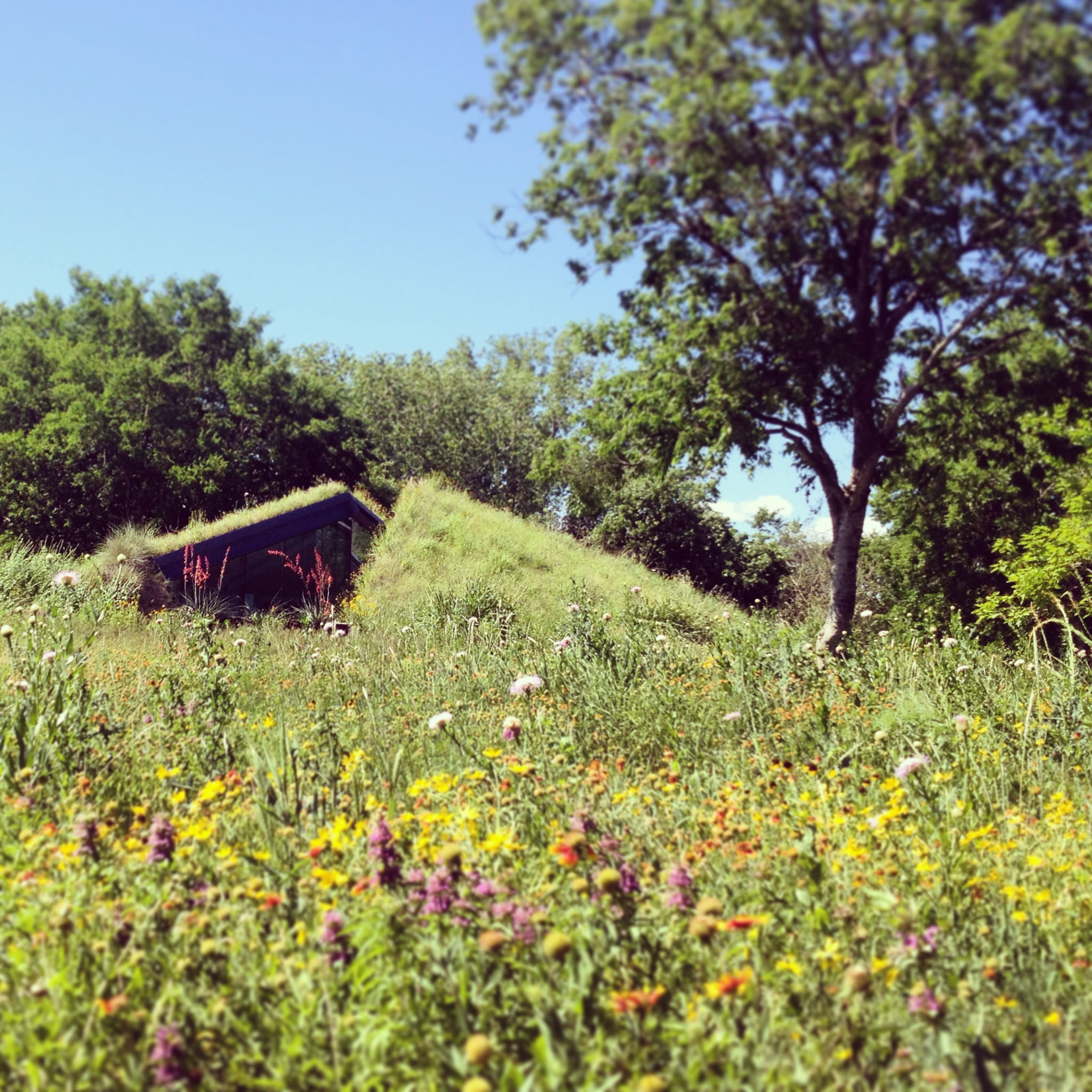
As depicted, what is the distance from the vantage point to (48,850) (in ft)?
8.24

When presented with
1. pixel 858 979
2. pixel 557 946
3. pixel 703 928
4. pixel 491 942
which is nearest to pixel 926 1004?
pixel 858 979

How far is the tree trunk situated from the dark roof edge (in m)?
9.71

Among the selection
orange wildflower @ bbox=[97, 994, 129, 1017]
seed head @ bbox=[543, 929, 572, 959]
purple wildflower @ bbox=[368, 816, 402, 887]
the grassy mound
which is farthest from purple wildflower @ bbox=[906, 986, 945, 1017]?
the grassy mound

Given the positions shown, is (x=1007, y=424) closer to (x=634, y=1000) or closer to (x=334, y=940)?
(x=634, y=1000)

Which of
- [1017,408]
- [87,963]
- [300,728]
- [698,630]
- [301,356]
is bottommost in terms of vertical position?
[87,963]

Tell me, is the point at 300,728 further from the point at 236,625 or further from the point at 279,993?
the point at 236,625

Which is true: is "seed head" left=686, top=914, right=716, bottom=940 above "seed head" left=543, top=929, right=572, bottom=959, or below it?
above

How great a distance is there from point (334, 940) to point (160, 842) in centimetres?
72

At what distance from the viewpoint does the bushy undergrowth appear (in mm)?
1718

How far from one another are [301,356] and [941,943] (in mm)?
41132

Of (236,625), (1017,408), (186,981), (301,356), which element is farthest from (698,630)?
(301,356)

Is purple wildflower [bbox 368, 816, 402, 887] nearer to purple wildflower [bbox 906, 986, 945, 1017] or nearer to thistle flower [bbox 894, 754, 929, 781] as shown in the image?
purple wildflower [bbox 906, 986, 945, 1017]

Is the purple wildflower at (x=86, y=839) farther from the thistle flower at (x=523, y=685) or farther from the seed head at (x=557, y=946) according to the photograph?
the thistle flower at (x=523, y=685)

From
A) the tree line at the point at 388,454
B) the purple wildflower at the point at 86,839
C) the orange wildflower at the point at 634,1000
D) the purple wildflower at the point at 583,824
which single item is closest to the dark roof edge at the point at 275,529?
the tree line at the point at 388,454
